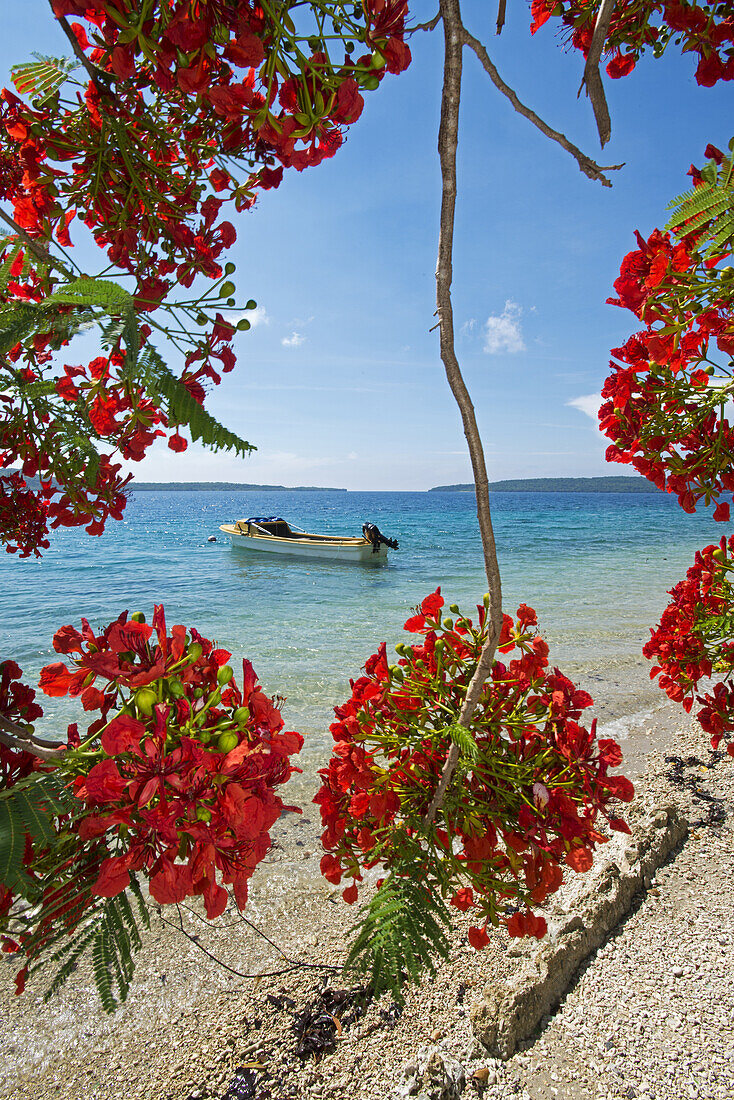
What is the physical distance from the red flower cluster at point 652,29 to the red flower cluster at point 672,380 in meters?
0.49

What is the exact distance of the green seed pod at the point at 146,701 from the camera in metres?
0.97

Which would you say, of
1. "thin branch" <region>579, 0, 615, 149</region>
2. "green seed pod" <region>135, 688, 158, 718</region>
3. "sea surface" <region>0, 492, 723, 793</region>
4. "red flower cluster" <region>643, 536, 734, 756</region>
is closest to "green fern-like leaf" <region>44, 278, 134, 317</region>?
"green seed pod" <region>135, 688, 158, 718</region>

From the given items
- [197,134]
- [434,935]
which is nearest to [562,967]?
[434,935]

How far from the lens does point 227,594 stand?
723 inches

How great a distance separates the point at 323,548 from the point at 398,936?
2331 centimetres

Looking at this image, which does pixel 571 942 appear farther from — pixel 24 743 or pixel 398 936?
pixel 24 743

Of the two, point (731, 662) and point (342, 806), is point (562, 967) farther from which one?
point (731, 662)

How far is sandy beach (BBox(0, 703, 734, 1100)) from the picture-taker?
153 centimetres

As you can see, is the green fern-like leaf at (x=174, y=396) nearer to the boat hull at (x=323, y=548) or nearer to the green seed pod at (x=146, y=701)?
the green seed pod at (x=146, y=701)

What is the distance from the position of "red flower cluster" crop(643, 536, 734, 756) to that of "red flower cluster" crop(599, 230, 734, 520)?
2.10ft

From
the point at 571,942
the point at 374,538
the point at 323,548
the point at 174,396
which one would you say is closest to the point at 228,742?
the point at 174,396

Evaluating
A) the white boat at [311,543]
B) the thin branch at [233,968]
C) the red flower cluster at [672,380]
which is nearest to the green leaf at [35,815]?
the thin branch at [233,968]

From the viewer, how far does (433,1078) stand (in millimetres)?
1481

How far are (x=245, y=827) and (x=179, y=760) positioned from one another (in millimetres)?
162
